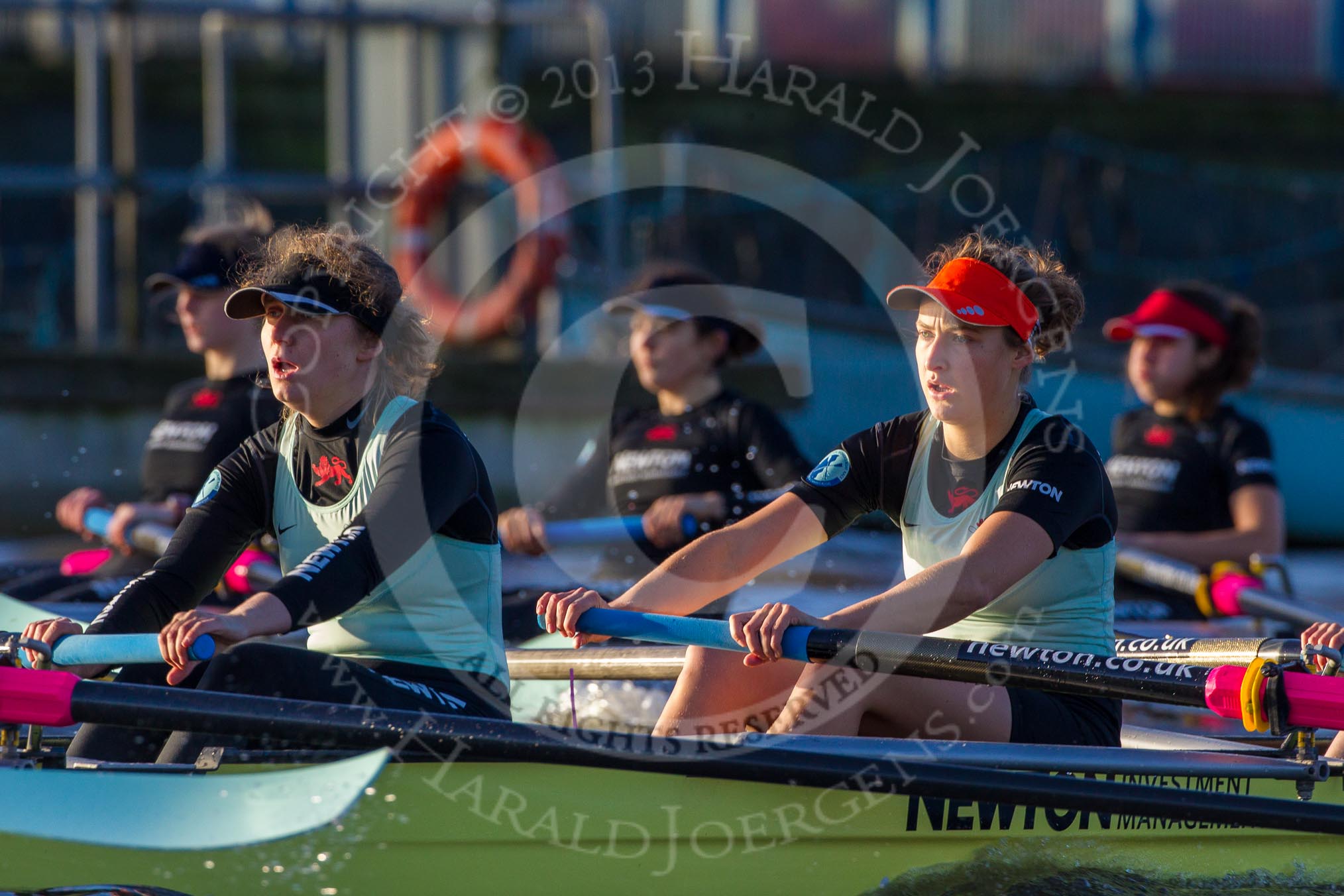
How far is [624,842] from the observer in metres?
2.93

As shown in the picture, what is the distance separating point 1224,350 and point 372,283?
3.52m

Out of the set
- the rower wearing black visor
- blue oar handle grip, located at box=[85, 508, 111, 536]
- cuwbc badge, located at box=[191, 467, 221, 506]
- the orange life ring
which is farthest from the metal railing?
the rower wearing black visor

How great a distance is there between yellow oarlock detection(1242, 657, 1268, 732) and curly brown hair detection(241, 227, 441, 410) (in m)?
1.71

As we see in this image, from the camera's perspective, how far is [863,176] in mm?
15430

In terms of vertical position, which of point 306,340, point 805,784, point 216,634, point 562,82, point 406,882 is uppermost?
point 562,82

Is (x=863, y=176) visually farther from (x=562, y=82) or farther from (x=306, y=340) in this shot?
(x=306, y=340)

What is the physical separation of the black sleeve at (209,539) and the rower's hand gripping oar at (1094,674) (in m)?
1.12

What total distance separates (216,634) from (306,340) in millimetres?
582

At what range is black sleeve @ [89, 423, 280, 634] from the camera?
3082mm

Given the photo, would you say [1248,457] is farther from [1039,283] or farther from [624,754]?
[624,754]

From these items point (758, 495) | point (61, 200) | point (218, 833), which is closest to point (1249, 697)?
point (218, 833)

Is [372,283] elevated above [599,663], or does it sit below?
above

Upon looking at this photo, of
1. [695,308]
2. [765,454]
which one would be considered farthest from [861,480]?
[695,308]

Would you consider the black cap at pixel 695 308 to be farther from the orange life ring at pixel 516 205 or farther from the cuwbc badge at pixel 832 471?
the orange life ring at pixel 516 205
